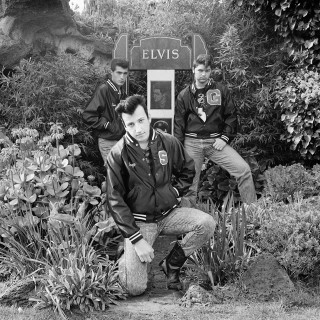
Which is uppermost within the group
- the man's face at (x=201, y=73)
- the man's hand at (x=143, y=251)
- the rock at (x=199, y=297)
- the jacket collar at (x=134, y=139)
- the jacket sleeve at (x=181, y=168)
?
the man's face at (x=201, y=73)

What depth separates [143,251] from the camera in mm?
4410

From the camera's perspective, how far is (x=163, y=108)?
7078mm

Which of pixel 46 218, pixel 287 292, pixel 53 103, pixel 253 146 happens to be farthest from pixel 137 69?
pixel 287 292

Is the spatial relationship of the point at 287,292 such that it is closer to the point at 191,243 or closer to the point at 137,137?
the point at 191,243

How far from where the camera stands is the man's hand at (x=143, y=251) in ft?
14.5

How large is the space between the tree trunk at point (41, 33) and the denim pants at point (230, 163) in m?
2.52

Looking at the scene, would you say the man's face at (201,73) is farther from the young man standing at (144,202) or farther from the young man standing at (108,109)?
the young man standing at (144,202)

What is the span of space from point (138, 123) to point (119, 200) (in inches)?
25.3

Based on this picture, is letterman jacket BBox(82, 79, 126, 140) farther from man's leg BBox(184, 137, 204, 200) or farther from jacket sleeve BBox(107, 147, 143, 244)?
jacket sleeve BBox(107, 147, 143, 244)

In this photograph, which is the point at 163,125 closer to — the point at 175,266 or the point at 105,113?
the point at 105,113

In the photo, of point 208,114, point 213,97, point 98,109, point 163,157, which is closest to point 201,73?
point 213,97

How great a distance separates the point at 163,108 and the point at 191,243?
2.79 m

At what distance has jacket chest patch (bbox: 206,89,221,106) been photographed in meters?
6.41

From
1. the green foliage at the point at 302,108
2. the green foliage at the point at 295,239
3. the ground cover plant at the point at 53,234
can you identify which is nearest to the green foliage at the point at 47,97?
the ground cover plant at the point at 53,234
